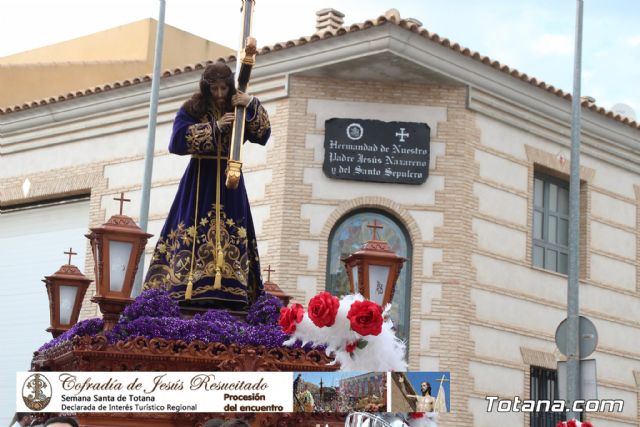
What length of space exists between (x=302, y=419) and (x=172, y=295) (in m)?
1.63

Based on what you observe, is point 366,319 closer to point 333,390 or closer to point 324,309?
point 324,309

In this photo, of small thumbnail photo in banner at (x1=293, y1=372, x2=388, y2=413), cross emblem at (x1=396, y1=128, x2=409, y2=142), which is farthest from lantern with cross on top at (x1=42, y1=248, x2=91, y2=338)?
cross emblem at (x1=396, y1=128, x2=409, y2=142)

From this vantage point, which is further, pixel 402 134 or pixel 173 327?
pixel 402 134

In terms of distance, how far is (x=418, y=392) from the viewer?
6230 millimetres

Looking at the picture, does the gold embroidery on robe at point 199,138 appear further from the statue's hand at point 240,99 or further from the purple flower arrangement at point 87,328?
the purple flower arrangement at point 87,328

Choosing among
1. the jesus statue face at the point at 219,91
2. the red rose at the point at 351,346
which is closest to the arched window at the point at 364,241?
the jesus statue face at the point at 219,91

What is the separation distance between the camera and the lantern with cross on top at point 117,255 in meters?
8.41

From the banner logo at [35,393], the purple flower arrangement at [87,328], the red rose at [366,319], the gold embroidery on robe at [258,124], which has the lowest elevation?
the banner logo at [35,393]

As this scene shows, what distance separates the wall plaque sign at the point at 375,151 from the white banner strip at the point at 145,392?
12.6 m

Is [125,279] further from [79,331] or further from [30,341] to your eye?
[30,341]

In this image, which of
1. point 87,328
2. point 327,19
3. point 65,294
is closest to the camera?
point 87,328

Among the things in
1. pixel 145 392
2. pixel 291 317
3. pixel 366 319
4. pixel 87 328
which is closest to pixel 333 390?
pixel 366 319

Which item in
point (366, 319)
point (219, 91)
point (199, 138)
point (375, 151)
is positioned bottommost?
point (366, 319)

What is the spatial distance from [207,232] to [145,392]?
87.7 inches
